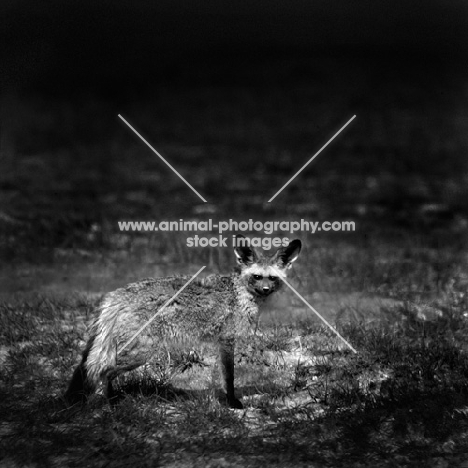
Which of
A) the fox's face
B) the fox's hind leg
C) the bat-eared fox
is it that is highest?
the fox's face

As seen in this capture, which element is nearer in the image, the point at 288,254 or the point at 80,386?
the point at 80,386

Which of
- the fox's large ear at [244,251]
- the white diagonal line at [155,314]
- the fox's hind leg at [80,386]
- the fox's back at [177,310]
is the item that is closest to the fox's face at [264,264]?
the fox's large ear at [244,251]

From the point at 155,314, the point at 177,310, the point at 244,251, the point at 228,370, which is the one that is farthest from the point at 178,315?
the point at 244,251

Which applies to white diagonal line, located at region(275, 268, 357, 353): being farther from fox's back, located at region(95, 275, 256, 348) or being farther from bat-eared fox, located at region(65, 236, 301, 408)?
fox's back, located at region(95, 275, 256, 348)

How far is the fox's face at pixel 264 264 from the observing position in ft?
15.4

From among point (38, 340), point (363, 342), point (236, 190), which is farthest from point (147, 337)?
point (236, 190)

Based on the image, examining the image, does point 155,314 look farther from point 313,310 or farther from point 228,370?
point 313,310

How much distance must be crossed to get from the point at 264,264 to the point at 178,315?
65 centimetres

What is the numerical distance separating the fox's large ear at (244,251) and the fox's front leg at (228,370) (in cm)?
57

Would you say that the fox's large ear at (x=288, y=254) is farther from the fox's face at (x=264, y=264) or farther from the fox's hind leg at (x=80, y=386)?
the fox's hind leg at (x=80, y=386)

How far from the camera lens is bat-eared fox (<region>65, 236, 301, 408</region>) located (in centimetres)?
451

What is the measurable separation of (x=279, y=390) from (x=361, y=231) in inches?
103

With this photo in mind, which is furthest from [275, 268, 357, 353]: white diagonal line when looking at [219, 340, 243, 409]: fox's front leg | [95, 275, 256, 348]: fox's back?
[219, 340, 243, 409]: fox's front leg

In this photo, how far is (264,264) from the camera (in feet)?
15.8
